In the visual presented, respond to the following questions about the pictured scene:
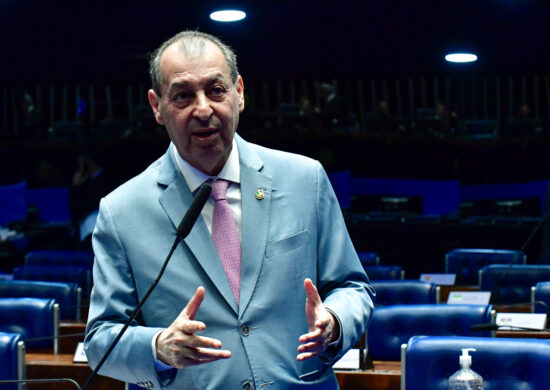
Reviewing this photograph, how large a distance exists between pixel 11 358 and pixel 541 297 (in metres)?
3.02

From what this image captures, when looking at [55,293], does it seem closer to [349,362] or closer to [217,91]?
[349,362]

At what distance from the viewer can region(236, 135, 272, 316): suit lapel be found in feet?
5.73

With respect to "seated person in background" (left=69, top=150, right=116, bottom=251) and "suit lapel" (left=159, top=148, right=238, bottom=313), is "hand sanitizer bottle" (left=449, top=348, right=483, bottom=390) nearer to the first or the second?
A: "suit lapel" (left=159, top=148, right=238, bottom=313)

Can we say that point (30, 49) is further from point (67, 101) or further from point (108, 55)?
point (67, 101)

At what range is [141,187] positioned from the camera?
1.85 meters

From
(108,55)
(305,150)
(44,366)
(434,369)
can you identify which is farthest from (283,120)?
(434,369)

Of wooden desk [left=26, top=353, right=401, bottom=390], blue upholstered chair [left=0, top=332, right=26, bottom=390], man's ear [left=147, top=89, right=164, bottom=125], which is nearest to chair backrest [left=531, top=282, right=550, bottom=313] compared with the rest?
wooden desk [left=26, top=353, right=401, bottom=390]

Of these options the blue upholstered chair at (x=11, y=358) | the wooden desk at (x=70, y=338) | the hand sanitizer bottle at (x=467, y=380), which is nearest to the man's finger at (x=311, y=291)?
the hand sanitizer bottle at (x=467, y=380)

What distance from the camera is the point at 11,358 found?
3.32m

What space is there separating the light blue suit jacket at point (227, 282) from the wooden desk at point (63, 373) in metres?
2.31

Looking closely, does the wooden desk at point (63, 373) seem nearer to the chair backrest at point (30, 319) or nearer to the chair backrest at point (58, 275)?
the chair backrest at point (30, 319)

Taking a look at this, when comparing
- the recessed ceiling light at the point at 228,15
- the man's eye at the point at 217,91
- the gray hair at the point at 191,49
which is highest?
the recessed ceiling light at the point at 228,15

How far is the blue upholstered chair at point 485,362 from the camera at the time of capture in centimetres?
265

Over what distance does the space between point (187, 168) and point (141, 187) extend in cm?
11
